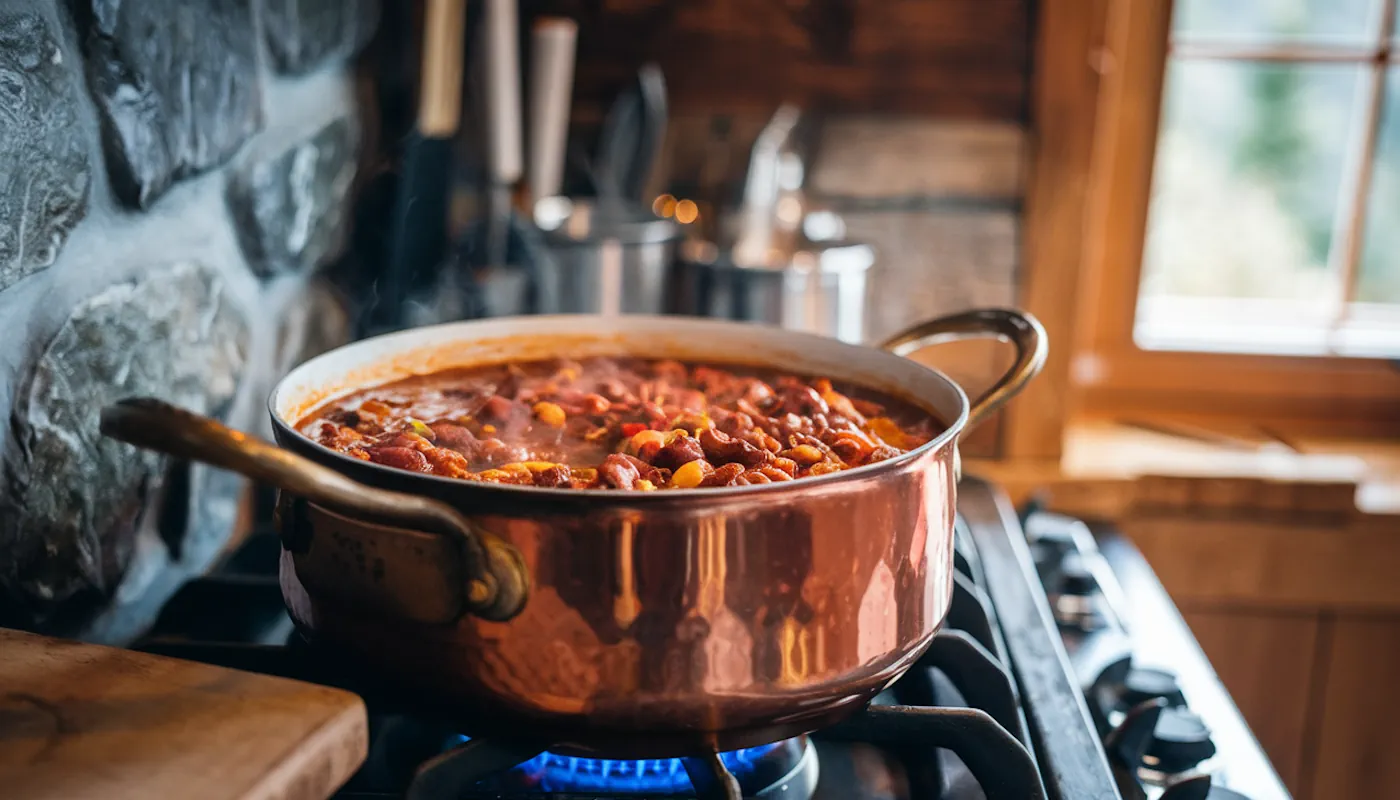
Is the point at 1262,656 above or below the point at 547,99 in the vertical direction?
below

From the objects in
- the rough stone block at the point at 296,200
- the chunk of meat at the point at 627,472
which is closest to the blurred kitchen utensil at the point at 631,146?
the rough stone block at the point at 296,200

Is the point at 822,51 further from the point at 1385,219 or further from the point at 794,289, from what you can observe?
the point at 1385,219

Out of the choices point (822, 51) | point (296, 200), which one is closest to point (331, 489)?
point (296, 200)

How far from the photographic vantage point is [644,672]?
0.68 meters

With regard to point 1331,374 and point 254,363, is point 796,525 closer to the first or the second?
point 254,363

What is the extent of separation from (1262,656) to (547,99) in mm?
1349

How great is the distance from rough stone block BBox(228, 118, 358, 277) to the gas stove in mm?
325

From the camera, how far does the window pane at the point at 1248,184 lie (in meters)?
1.98

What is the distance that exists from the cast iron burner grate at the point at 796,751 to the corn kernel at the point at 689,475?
176mm

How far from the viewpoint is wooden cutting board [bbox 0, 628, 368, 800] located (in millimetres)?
599

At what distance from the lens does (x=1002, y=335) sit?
3.41 ft

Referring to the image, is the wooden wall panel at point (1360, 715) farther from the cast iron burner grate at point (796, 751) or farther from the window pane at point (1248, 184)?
the cast iron burner grate at point (796, 751)

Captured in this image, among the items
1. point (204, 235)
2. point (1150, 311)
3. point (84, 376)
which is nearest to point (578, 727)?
point (84, 376)

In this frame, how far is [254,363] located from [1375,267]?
1.80 m
